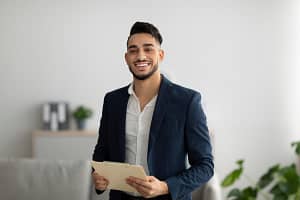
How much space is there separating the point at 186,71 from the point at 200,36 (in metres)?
0.37

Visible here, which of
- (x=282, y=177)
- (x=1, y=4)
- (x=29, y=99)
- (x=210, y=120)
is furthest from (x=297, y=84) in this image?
(x=282, y=177)

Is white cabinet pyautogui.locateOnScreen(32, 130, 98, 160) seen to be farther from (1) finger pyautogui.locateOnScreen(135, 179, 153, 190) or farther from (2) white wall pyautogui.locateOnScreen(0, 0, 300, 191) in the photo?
(1) finger pyautogui.locateOnScreen(135, 179, 153, 190)

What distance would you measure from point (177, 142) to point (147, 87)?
0.25 m

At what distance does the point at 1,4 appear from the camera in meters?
5.34

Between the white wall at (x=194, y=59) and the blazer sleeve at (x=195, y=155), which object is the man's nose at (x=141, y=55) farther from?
the white wall at (x=194, y=59)

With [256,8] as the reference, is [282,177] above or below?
below

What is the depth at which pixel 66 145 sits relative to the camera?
5.10 metres

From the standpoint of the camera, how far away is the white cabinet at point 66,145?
509cm

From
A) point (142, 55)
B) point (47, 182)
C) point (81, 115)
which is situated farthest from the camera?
point (81, 115)

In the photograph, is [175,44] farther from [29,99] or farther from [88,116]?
[29,99]

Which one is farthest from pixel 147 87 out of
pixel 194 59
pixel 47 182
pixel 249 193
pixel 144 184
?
pixel 194 59

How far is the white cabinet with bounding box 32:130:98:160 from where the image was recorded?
16.7 ft

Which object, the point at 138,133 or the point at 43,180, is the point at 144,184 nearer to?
the point at 138,133

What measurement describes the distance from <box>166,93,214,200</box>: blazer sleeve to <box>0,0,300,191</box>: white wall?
131 inches
